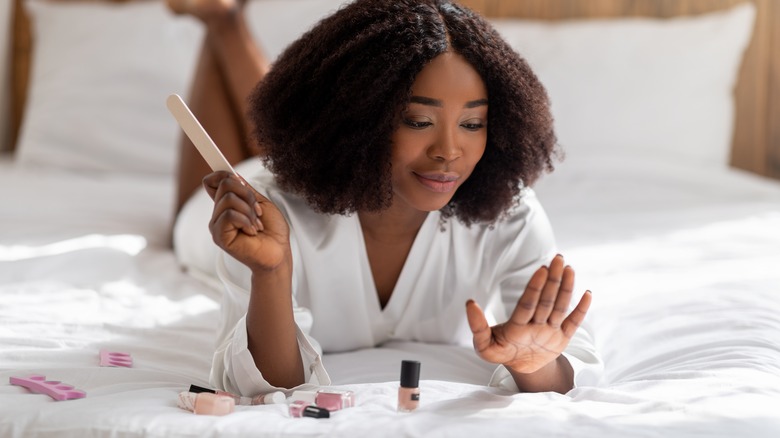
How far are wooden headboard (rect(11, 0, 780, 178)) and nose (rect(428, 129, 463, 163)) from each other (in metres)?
2.04

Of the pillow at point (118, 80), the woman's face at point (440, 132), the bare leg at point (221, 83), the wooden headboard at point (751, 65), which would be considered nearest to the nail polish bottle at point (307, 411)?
the woman's face at point (440, 132)

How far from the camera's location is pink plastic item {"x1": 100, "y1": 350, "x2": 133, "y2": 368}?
1.23 metres

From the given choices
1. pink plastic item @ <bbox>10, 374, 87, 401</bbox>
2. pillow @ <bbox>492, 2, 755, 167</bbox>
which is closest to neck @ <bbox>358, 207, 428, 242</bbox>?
pink plastic item @ <bbox>10, 374, 87, 401</bbox>

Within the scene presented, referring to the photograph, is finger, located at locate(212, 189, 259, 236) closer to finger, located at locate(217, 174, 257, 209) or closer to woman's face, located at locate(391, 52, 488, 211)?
finger, located at locate(217, 174, 257, 209)

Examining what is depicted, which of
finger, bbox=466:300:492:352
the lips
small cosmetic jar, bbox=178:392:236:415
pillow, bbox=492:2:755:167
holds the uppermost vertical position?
pillow, bbox=492:2:755:167

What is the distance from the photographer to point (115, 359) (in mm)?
1239

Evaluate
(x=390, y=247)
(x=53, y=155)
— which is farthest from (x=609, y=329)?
(x=53, y=155)

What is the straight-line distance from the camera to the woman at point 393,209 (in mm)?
1113

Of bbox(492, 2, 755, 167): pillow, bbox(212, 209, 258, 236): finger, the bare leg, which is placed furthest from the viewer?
bbox(492, 2, 755, 167): pillow

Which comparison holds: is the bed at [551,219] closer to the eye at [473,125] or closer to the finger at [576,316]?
the finger at [576,316]

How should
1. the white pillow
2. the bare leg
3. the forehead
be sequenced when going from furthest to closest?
the white pillow
the bare leg
the forehead

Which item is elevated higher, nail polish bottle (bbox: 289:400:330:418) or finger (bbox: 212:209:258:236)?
finger (bbox: 212:209:258:236)

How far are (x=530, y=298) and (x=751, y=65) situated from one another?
230 cm

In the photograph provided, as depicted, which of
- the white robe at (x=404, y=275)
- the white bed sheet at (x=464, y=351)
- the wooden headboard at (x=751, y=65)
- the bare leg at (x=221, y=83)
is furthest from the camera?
the wooden headboard at (x=751, y=65)
